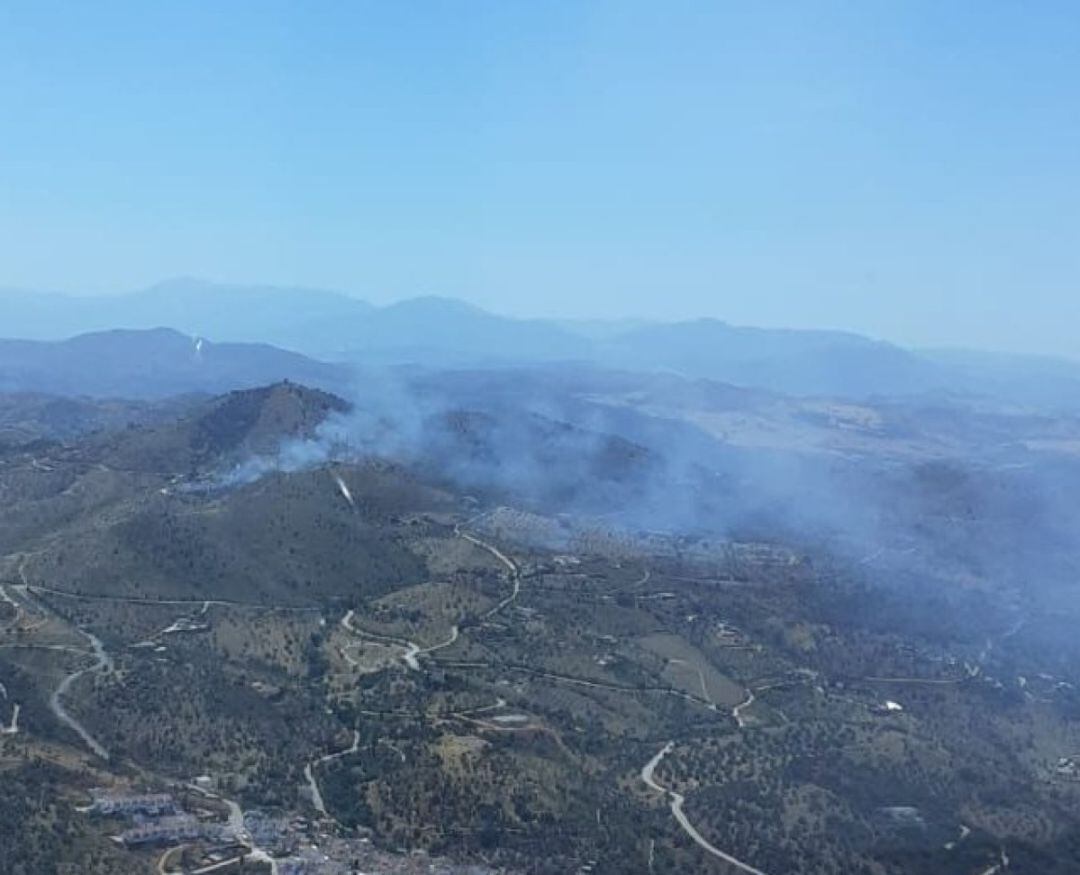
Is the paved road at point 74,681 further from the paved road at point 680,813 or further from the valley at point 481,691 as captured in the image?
the paved road at point 680,813

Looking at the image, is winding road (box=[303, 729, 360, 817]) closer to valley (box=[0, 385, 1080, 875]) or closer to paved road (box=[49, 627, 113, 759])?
valley (box=[0, 385, 1080, 875])

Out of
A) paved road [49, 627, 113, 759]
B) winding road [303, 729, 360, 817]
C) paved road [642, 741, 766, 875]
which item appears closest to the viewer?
paved road [642, 741, 766, 875]

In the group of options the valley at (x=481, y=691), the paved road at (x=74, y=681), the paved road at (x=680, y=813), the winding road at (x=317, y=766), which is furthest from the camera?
the paved road at (x=74, y=681)

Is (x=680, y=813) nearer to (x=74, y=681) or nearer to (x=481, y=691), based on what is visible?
(x=481, y=691)

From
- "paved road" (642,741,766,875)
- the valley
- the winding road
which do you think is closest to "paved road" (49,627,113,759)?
the valley

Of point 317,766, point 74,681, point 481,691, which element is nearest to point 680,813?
point 481,691

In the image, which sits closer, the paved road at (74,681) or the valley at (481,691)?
the valley at (481,691)

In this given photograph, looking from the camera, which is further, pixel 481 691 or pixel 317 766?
pixel 481 691

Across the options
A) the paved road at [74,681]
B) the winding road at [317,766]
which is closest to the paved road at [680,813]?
the winding road at [317,766]

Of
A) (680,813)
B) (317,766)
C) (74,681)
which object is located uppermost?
(74,681)

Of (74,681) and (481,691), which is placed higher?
(74,681)

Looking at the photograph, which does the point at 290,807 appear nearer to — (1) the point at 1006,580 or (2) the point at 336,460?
(2) the point at 336,460
